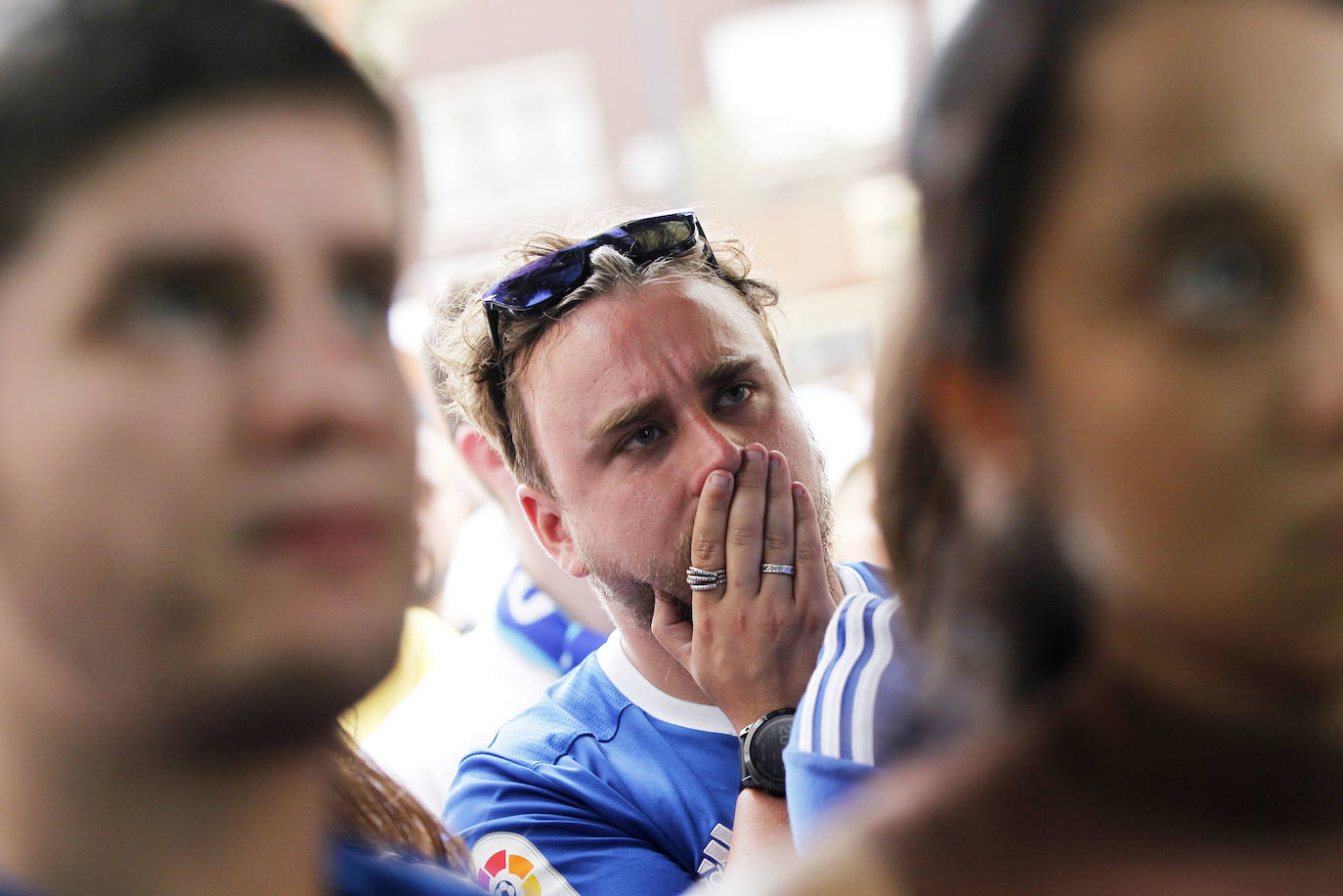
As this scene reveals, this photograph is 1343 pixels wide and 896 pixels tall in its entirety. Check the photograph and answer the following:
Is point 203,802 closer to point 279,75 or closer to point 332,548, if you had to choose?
point 332,548

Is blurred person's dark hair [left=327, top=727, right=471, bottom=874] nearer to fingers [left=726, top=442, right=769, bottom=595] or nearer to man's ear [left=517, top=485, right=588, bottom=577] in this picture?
fingers [left=726, top=442, right=769, bottom=595]

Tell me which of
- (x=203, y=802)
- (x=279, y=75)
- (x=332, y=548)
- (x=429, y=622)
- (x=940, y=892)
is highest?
(x=279, y=75)

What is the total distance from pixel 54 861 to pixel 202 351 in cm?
25

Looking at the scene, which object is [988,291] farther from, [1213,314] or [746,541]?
[746,541]

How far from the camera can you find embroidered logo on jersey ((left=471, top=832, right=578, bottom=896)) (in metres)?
1.46

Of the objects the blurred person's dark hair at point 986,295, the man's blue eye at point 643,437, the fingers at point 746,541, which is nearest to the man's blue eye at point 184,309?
the blurred person's dark hair at point 986,295

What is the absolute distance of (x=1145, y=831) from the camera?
0.58m

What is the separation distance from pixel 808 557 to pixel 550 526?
502 mm

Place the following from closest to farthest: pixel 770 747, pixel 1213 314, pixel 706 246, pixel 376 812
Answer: pixel 1213 314
pixel 376 812
pixel 770 747
pixel 706 246

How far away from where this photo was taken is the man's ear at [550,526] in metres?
1.67

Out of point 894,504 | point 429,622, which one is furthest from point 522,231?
point 894,504

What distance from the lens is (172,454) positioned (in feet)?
1.76

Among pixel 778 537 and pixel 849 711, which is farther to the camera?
pixel 778 537

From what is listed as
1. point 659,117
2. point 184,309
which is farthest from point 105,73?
point 659,117
